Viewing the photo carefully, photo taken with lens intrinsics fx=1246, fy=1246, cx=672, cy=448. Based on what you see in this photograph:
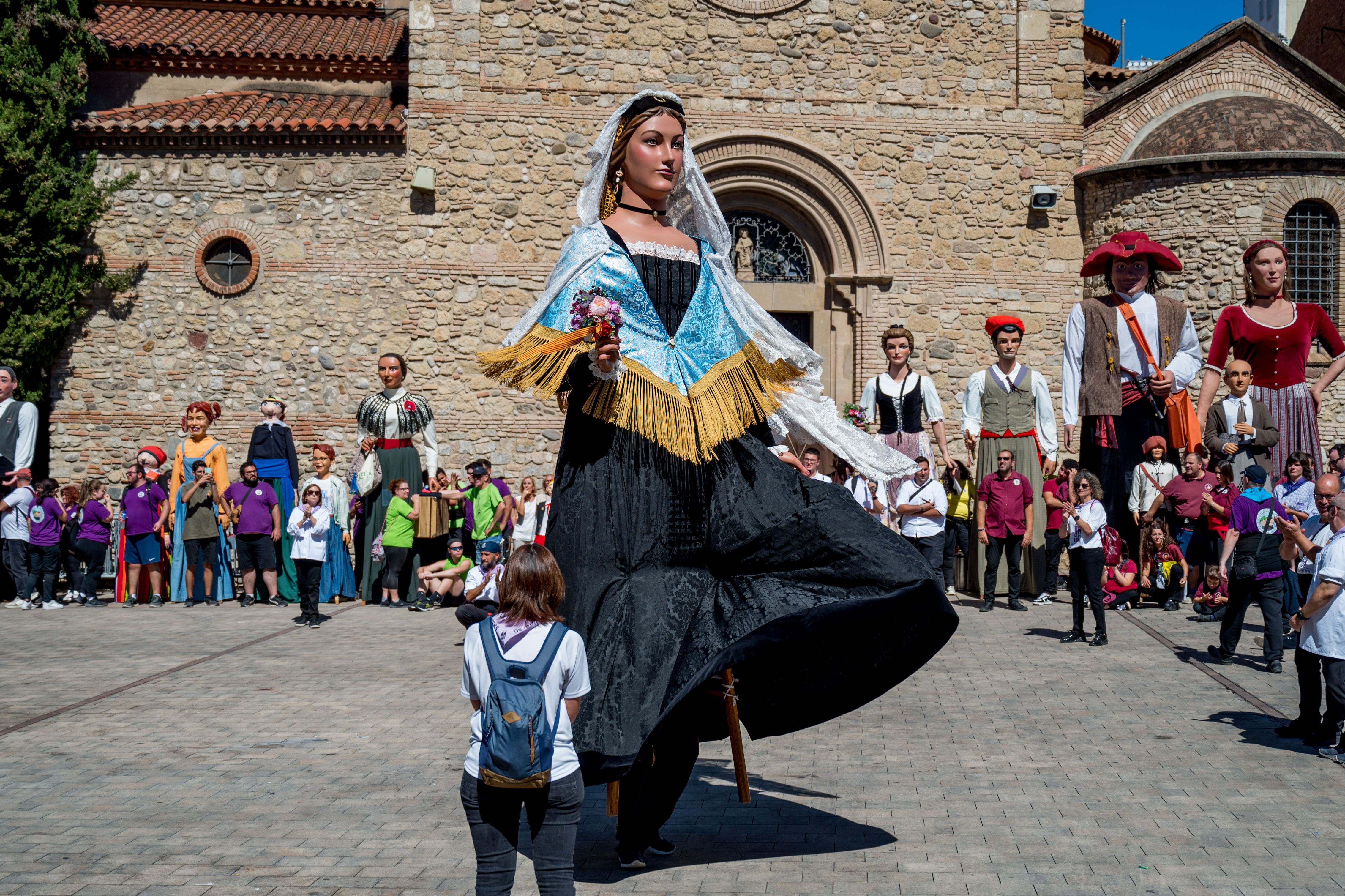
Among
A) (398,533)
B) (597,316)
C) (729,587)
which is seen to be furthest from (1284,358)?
(398,533)

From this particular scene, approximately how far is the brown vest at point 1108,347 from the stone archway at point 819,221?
575cm

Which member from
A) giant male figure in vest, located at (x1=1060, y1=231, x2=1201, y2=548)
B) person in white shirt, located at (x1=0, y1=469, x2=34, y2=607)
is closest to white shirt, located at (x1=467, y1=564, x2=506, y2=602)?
giant male figure in vest, located at (x1=1060, y1=231, x2=1201, y2=548)

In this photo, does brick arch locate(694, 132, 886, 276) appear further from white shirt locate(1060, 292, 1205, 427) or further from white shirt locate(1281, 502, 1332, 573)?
white shirt locate(1281, 502, 1332, 573)

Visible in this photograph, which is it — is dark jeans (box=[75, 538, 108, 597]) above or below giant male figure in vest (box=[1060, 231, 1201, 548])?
below

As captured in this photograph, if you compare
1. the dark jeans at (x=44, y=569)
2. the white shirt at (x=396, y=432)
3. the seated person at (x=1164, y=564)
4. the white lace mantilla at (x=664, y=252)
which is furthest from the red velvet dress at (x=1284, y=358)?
the dark jeans at (x=44, y=569)

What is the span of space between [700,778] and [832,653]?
6.09ft

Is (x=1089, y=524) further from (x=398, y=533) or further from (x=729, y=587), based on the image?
(x=398, y=533)

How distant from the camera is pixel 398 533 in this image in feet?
42.7

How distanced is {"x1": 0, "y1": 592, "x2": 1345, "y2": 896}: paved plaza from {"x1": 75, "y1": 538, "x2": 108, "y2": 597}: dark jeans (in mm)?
4139

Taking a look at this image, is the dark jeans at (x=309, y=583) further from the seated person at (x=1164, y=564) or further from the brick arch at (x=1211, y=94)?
the brick arch at (x=1211, y=94)

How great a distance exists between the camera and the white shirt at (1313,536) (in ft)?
26.3

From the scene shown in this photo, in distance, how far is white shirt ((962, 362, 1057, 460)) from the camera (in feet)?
40.6

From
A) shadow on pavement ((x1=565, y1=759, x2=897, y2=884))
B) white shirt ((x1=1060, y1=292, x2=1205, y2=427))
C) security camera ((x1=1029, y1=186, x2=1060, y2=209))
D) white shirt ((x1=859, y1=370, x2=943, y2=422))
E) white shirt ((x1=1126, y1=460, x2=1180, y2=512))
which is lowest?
shadow on pavement ((x1=565, y1=759, x2=897, y2=884))

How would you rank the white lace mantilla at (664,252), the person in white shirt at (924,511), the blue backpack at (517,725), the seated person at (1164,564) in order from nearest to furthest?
1. the blue backpack at (517,725)
2. the white lace mantilla at (664,252)
3. the person in white shirt at (924,511)
4. the seated person at (1164,564)
